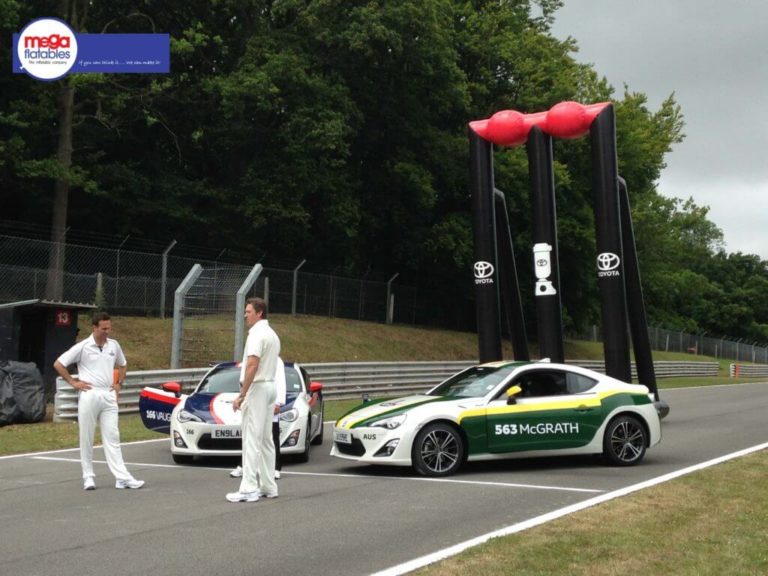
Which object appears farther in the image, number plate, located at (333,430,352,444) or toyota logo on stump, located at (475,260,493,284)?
toyota logo on stump, located at (475,260,493,284)

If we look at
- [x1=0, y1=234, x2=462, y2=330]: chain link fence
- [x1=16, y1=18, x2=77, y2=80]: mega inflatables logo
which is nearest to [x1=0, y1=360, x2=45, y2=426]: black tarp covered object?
[x1=0, y1=234, x2=462, y2=330]: chain link fence

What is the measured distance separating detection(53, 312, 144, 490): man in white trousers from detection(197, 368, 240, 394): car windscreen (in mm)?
2932

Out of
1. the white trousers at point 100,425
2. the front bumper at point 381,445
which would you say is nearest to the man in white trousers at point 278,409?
the front bumper at point 381,445

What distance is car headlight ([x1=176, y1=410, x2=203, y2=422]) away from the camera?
38.4 ft

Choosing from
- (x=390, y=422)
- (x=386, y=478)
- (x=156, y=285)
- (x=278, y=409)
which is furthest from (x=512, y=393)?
(x=156, y=285)

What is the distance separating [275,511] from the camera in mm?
8688

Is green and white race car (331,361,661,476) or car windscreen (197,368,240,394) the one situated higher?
car windscreen (197,368,240,394)

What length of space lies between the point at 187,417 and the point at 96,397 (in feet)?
6.89

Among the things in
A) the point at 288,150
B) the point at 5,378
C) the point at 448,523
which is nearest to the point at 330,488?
the point at 448,523

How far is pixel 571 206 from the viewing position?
141 ft

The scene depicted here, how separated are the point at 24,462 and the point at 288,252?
2669 cm

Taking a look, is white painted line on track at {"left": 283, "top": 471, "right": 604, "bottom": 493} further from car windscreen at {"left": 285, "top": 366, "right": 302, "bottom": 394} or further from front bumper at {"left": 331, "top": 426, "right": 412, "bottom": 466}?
car windscreen at {"left": 285, "top": 366, "right": 302, "bottom": 394}

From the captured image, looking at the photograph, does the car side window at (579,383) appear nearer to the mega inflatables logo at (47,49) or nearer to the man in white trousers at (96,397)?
the man in white trousers at (96,397)

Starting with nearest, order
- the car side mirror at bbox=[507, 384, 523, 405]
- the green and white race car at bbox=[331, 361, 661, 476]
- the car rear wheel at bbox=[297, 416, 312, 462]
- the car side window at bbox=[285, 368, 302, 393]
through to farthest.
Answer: the green and white race car at bbox=[331, 361, 661, 476] < the car side mirror at bbox=[507, 384, 523, 405] < the car rear wheel at bbox=[297, 416, 312, 462] < the car side window at bbox=[285, 368, 302, 393]
